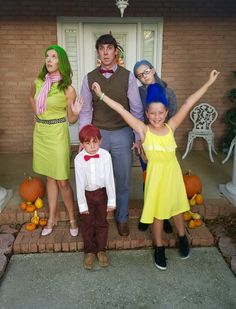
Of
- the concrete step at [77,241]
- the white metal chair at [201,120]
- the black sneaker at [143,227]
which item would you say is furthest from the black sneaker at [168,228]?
the white metal chair at [201,120]

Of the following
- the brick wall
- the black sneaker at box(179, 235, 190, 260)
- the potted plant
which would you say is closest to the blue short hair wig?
the black sneaker at box(179, 235, 190, 260)

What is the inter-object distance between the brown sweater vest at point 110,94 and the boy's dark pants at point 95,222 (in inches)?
23.5

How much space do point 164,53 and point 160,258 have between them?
3.67 m

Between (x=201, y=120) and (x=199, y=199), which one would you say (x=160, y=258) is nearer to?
(x=199, y=199)

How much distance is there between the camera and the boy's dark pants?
107 inches

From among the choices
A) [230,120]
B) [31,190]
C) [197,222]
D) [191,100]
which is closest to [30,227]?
[31,190]

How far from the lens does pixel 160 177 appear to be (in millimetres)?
2650

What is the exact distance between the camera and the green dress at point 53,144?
2.84 metres

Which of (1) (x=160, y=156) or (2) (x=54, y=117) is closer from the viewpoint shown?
(1) (x=160, y=156)

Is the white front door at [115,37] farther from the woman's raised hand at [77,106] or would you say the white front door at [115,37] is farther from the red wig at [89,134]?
the red wig at [89,134]

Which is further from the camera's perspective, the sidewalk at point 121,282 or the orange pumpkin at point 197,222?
the orange pumpkin at point 197,222

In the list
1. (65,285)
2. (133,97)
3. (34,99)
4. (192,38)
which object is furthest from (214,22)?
(65,285)

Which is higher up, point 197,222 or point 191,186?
point 191,186

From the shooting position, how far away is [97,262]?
286 cm
